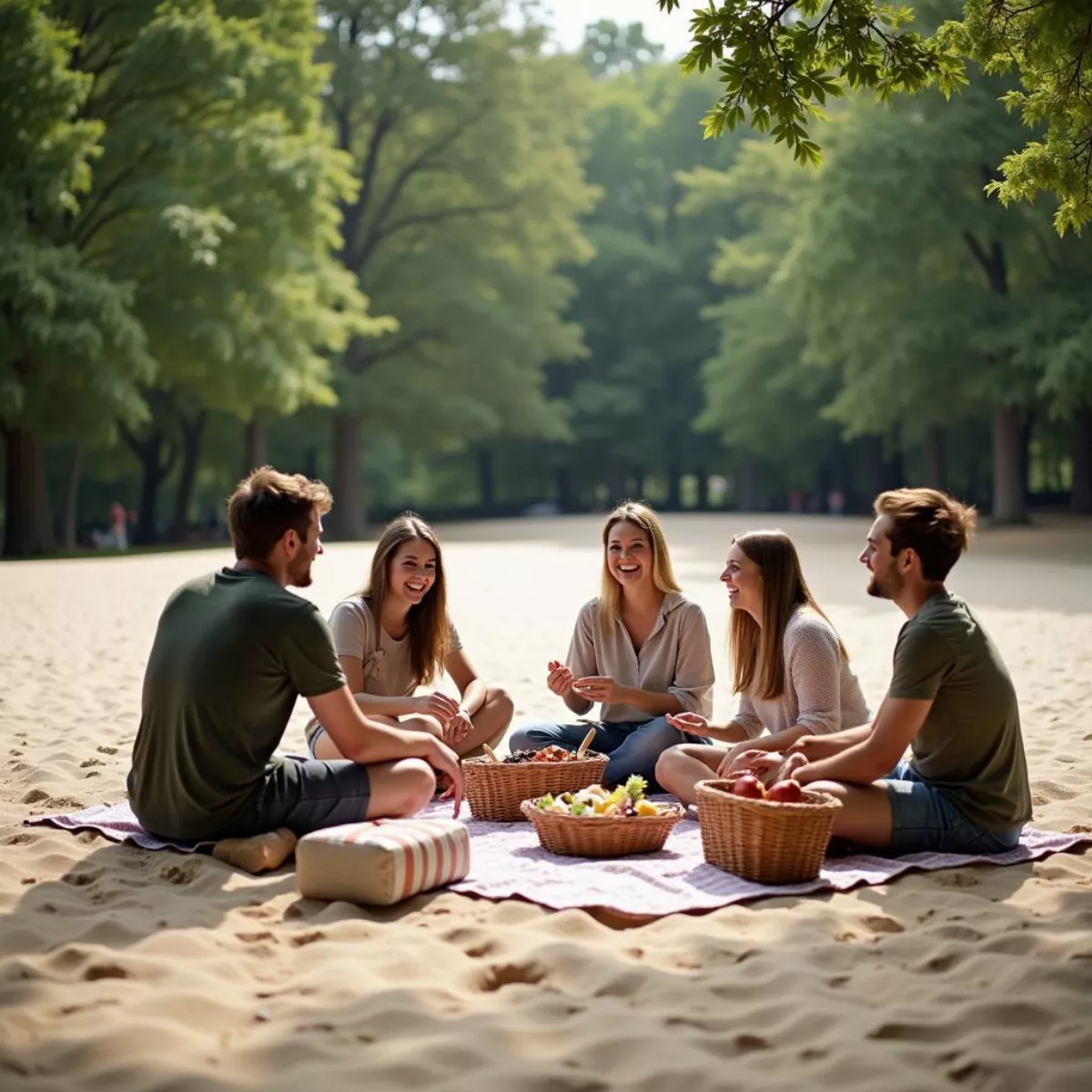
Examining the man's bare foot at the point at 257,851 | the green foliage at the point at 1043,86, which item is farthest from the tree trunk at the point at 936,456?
the man's bare foot at the point at 257,851

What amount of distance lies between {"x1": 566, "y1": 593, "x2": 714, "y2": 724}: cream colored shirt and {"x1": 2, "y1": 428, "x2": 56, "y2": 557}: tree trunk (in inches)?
834

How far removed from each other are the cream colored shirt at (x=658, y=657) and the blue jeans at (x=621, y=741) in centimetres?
8

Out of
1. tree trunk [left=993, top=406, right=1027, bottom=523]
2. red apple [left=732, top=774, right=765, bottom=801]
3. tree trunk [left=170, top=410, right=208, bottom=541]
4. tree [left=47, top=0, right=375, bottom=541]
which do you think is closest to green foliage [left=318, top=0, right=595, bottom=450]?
tree trunk [left=170, top=410, right=208, bottom=541]

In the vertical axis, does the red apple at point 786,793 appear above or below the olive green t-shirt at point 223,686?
below

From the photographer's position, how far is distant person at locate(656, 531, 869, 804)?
578 centimetres

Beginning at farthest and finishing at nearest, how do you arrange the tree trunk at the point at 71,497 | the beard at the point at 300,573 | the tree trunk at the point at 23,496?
the tree trunk at the point at 71,497, the tree trunk at the point at 23,496, the beard at the point at 300,573

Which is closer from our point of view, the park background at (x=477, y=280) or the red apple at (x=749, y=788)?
the red apple at (x=749, y=788)

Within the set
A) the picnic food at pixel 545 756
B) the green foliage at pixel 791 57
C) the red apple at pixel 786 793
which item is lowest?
the picnic food at pixel 545 756

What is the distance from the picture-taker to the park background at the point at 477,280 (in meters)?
24.1

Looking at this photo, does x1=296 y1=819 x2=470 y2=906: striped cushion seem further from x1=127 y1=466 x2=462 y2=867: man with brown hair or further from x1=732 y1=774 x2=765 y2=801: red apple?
x1=732 y1=774 x2=765 y2=801: red apple

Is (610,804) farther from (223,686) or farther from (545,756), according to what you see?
A: (223,686)

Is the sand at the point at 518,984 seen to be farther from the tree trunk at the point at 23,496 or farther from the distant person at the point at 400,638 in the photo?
the tree trunk at the point at 23,496

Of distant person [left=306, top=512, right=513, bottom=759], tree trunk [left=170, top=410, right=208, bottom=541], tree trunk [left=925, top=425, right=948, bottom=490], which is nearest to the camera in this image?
distant person [left=306, top=512, right=513, bottom=759]

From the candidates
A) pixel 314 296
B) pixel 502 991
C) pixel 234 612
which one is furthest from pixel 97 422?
pixel 502 991
